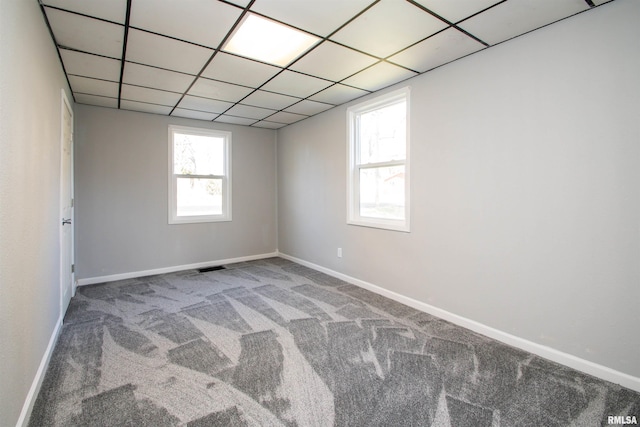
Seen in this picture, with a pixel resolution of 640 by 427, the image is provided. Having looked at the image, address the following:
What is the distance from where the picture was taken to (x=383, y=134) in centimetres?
371

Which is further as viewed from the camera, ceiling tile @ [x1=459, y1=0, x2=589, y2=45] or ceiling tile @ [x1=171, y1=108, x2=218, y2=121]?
ceiling tile @ [x1=171, y1=108, x2=218, y2=121]

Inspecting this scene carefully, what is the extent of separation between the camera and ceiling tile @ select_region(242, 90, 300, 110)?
371 centimetres

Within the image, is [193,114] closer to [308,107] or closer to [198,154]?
[198,154]

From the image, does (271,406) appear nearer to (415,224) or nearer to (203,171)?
(415,224)

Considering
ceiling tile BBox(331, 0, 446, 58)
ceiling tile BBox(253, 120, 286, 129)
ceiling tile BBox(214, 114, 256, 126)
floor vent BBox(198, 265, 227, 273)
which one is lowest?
floor vent BBox(198, 265, 227, 273)

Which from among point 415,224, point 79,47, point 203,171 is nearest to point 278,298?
point 415,224

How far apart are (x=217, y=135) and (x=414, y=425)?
486 centimetres

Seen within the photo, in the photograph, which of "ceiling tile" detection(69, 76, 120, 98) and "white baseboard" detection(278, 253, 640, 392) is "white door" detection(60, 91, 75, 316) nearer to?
"ceiling tile" detection(69, 76, 120, 98)

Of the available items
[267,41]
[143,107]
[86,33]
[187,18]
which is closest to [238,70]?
[267,41]

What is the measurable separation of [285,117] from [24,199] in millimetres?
3623

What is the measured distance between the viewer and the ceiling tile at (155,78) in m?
2.96

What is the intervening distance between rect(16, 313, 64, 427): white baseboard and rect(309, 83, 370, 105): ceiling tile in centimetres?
350

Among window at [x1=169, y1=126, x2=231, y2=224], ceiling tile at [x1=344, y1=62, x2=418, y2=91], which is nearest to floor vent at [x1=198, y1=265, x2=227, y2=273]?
window at [x1=169, y1=126, x2=231, y2=224]

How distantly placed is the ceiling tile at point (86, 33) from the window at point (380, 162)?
2.61m
